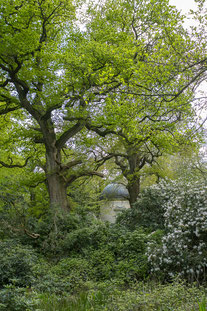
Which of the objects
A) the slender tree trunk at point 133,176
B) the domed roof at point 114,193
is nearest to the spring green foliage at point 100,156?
the slender tree trunk at point 133,176

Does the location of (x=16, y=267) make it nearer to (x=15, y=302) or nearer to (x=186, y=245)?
(x=15, y=302)

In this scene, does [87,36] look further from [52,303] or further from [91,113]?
[52,303]

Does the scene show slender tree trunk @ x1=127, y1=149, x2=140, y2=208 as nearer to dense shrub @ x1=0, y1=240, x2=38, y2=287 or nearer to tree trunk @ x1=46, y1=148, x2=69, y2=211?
tree trunk @ x1=46, y1=148, x2=69, y2=211

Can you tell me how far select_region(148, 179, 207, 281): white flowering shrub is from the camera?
6.89m

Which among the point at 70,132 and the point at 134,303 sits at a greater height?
the point at 70,132

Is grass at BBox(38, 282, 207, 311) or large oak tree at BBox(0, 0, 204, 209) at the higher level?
large oak tree at BBox(0, 0, 204, 209)

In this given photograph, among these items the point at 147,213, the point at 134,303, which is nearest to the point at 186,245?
the point at 134,303

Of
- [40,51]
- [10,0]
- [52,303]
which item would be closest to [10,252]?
[52,303]

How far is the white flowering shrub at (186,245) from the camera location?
22.6 feet

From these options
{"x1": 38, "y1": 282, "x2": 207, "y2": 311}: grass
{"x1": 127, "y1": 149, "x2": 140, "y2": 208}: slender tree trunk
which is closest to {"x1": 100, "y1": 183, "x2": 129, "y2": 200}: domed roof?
{"x1": 127, "y1": 149, "x2": 140, "y2": 208}: slender tree trunk

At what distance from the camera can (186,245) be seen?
7.00 meters

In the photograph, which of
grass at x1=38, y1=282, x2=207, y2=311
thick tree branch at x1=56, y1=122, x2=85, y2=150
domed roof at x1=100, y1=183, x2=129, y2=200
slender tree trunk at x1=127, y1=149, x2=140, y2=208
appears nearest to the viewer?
grass at x1=38, y1=282, x2=207, y2=311

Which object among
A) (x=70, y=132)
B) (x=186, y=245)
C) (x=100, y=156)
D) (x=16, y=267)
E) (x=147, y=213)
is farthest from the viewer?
(x=100, y=156)

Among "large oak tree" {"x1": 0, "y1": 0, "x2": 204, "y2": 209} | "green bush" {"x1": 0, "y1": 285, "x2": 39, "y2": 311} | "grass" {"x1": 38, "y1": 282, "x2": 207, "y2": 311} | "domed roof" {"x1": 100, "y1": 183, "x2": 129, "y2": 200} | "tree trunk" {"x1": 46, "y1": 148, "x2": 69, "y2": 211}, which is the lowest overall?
"grass" {"x1": 38, "y1": 282, "x2": 207, "y2": 311}
